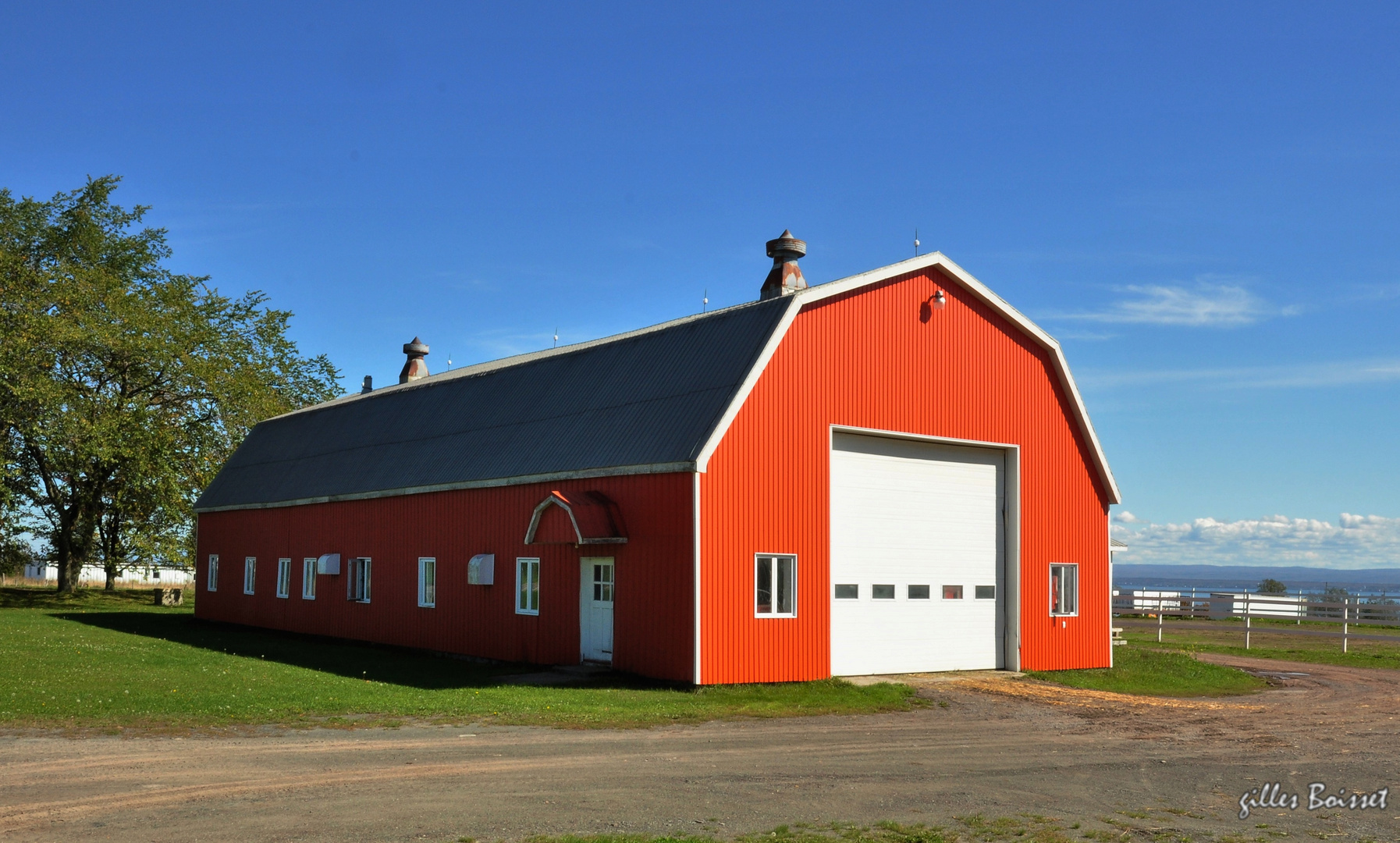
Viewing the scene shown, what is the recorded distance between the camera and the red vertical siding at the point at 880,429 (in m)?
19.8

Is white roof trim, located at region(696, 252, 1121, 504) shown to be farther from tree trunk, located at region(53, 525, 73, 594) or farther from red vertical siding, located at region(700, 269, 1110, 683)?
tree trunk, located at region(53, 525, 73, 594)

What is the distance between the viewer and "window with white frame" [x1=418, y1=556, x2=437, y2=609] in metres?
26.5

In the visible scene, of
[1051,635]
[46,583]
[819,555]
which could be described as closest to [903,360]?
[819,555]

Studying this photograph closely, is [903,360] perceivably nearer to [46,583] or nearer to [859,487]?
[859,487]

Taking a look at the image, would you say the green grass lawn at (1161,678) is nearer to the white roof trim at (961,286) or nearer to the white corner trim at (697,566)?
the white roof trim at (961,286)

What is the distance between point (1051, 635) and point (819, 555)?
658cm

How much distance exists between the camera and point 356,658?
24.9m

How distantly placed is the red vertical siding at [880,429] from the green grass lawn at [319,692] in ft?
3.57

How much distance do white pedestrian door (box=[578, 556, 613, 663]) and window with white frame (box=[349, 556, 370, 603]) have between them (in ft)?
30.5

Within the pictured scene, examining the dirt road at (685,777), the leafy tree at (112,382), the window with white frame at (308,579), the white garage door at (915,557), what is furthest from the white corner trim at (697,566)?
the leafy tree at (112,382)

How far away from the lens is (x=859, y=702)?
1841cm

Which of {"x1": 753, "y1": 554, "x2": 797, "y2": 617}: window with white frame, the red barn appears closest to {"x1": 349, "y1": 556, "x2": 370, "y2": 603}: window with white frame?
the red barn

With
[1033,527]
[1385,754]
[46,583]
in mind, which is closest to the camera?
[1385,754]
